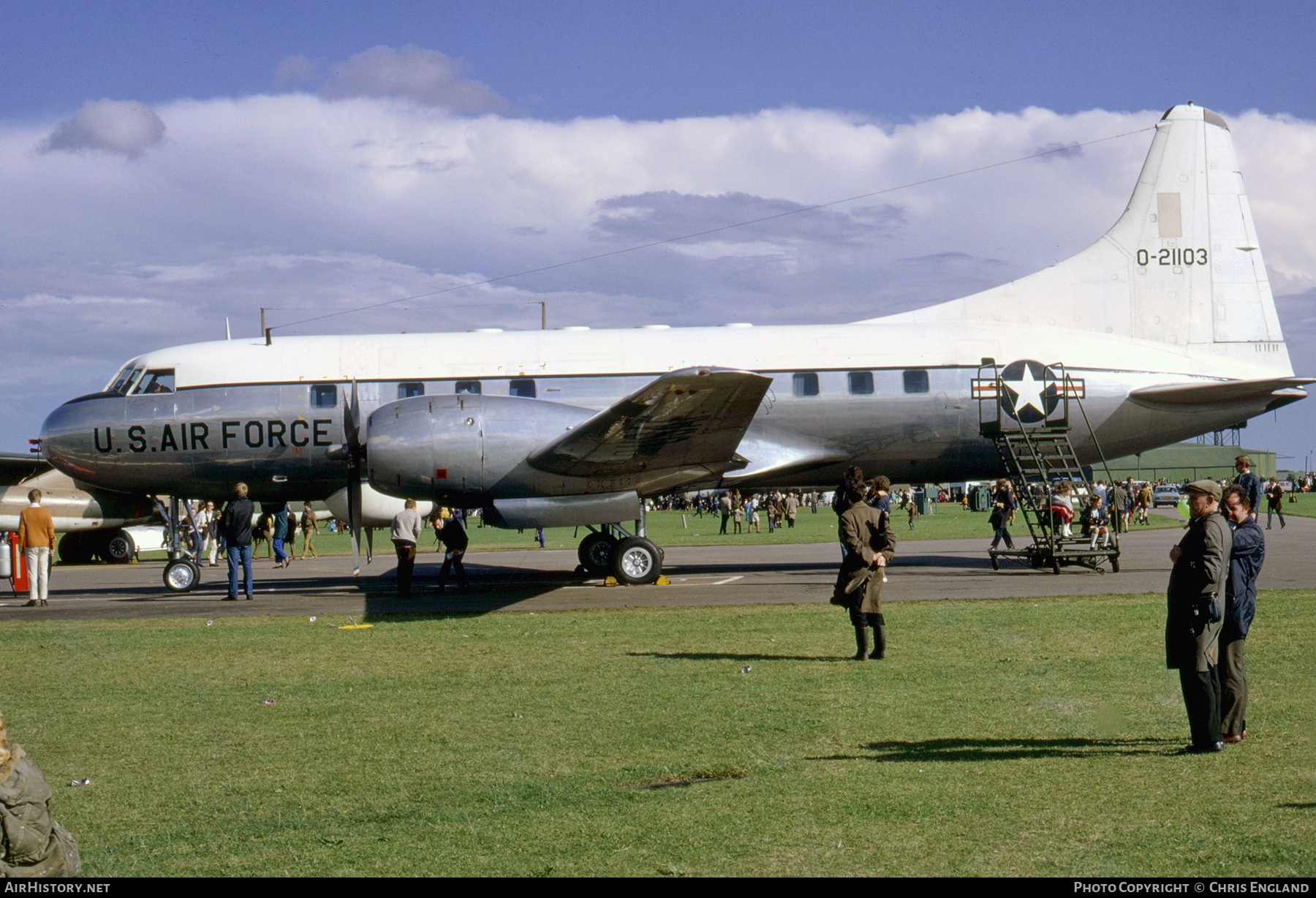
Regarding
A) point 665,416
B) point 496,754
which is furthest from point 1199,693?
point 665,416

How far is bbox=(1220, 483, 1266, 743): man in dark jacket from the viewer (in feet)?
23.0

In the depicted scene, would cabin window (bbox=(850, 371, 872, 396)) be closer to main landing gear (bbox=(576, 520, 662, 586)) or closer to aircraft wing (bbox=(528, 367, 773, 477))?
aircraft wing (bbox=(528, 367, 773, 477))

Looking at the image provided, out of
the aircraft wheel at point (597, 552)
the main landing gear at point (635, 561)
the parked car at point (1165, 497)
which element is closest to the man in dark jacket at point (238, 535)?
the main landing gear at point (635, 561)

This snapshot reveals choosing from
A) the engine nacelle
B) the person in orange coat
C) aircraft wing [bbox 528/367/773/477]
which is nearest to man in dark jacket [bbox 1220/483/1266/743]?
aircraft wing [bbox 528/367/773/477]

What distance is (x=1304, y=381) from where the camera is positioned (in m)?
20.0

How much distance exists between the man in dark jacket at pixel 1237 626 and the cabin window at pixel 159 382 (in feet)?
59.0

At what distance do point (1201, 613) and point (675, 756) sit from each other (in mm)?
3503

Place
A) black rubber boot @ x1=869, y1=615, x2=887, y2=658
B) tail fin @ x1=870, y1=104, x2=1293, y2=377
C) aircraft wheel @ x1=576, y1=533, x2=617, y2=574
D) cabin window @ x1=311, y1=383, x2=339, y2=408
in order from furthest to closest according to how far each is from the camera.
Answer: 1. tail fin @ x1=870, y1=104, x2=1293, y2=377
2. aircraft wheel @ x1=576, y1=533, x2=617, y2=574
3. cabin window @ x1=311, y1=383, x2=339, y2=408
4. black rubber boot @ x1=869, y1=615, x2=887, y2=658

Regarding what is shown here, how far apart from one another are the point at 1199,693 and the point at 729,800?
10.4 ft

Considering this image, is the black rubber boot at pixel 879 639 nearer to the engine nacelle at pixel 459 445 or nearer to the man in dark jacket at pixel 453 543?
the engine nacelle at pixel 459 445

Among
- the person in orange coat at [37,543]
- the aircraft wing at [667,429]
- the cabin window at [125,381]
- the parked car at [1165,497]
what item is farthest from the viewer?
the parked car at [1165,497]

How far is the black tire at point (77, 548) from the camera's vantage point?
113 feet

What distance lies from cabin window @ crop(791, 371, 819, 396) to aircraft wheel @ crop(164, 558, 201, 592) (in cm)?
1184
